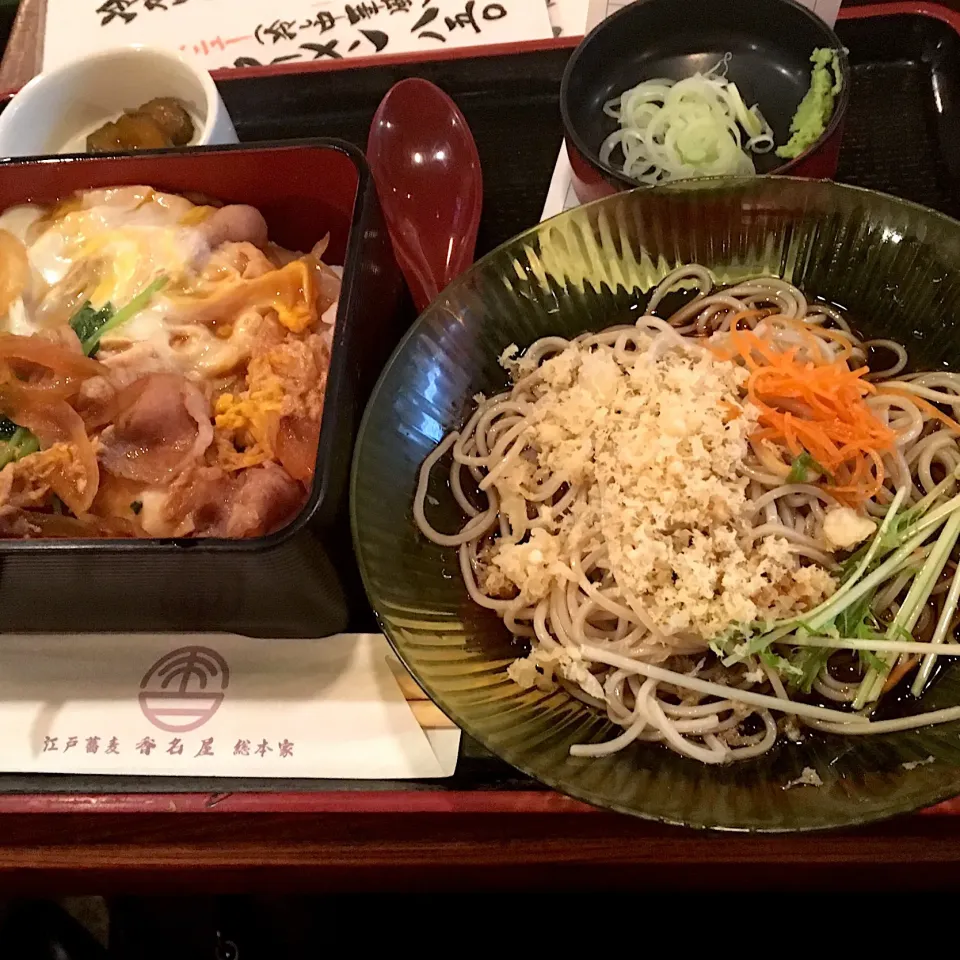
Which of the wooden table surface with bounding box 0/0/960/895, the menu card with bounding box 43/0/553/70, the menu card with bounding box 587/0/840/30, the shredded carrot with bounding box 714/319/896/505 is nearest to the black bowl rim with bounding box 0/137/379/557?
the wooden table surface with bounding box 0/0/960/895

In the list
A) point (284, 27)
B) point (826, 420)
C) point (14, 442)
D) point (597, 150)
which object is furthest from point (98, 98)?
point (826, 420)

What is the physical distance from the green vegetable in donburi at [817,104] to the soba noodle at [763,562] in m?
0.28

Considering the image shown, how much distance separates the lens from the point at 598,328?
4.43ft

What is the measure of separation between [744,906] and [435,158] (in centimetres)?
131

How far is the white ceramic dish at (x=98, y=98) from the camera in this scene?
5.00 feet

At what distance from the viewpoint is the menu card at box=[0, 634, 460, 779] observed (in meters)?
1.09

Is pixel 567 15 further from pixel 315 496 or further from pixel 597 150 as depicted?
pixel 315 496

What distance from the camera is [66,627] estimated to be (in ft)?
4.02

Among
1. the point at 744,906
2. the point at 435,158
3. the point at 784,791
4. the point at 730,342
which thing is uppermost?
the point at 435,158

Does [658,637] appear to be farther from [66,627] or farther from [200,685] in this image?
[66,627]

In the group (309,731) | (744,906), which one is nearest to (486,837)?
(309,731)

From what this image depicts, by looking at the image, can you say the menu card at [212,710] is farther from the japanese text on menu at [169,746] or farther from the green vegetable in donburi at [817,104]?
the green vegetable in donburi at [817,104]

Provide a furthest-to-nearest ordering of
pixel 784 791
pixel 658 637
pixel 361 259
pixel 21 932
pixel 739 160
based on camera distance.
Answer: pixel 21 932
pixel 739 160
pixel 361 259
pixel 658 637
pixel 784 791

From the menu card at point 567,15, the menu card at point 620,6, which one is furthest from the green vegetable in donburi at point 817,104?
the menu card at point 567,15
